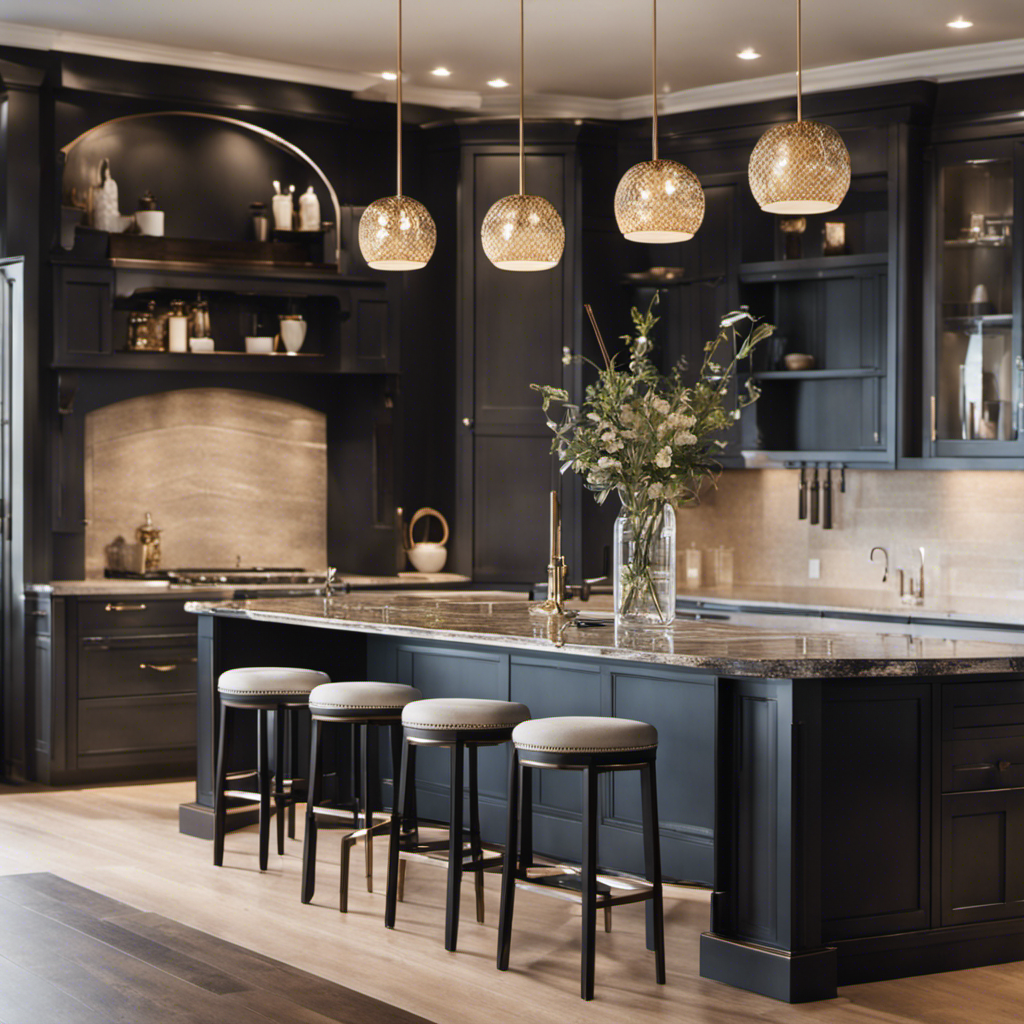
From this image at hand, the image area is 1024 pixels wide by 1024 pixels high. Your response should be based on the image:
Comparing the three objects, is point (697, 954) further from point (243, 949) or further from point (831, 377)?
point (831, 377)

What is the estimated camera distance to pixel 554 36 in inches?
263

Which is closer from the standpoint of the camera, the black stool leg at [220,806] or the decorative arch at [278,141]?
the black stool leg at [220,806]

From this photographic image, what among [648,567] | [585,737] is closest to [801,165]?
[648,567]

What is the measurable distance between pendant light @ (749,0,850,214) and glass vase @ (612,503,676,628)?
1048 mm

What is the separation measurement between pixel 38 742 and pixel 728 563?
11.4 ft

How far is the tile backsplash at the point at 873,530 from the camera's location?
22.6 feet

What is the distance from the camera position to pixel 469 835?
514cm

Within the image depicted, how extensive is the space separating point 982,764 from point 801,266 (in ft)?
11.4

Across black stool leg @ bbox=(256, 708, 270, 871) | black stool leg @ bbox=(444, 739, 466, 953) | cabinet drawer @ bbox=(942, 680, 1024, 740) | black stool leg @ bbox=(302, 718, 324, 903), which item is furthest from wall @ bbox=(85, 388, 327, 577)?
cabinet drawer @ bbox=(942, 680, 1024, 740)

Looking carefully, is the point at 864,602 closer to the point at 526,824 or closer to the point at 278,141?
the point at 526,824

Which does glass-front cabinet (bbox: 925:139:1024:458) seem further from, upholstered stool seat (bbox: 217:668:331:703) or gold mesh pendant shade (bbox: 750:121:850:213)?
upholstered stool seat (bbox: 217:668:331:703)

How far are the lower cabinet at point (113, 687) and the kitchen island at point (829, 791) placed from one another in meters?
2.51

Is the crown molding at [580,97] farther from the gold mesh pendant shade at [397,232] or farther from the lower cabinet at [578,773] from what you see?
the lower cabinet at [578,773]

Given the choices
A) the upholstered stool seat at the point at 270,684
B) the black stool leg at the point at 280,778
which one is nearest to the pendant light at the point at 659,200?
the upholstered stool seat at the point at 270,684
